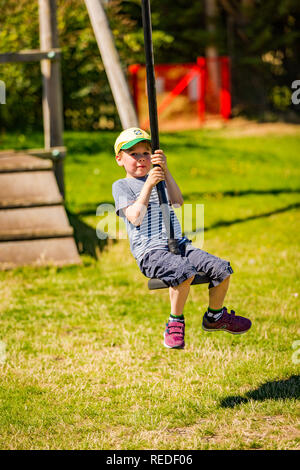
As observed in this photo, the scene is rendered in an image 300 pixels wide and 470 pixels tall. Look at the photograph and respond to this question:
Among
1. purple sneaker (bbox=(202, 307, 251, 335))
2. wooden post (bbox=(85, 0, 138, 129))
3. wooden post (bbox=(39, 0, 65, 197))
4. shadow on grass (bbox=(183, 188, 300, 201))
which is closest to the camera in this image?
purple sneaker (bbox=(202, 307, 251, 335))

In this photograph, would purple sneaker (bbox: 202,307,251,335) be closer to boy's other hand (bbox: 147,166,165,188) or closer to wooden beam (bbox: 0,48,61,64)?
boy's other hand (bbox: 147,166,165,188)

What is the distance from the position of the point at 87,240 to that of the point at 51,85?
2009 mm

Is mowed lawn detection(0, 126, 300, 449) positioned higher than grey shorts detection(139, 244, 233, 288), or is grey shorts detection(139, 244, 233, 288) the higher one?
grey shorts detection(139, 244, 233, 288)

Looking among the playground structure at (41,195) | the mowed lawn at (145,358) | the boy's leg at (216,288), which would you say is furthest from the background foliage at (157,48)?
the boy's leg at (216,288)

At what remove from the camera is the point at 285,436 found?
13.1 feet

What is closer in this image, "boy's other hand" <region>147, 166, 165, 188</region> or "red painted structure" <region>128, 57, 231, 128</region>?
"boy's other hand" <region>147, 166, 165, 188</region>

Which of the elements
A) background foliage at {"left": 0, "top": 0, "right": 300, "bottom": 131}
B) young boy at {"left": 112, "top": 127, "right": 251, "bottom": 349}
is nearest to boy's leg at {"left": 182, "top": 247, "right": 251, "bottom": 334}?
young boy at {"left": 112, "top": 127, "right": 251, "bottom": 349}

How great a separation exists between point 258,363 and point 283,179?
8968 mm

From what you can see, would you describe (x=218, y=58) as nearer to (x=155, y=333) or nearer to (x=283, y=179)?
(x=283, y=179)

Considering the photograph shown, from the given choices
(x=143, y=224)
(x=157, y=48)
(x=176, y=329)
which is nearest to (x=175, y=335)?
(x=176, y=329)

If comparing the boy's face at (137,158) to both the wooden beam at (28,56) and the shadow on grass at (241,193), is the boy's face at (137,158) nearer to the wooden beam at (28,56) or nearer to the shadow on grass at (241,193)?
the wooden beam at (28,56)

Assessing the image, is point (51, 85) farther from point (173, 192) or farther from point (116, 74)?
point (173, 192)

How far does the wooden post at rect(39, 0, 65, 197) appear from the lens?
9117 mm

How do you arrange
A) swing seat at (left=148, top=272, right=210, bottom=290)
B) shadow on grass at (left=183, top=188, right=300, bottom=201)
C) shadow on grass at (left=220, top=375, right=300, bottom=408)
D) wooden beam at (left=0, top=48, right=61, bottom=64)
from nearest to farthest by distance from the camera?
swing seat at (left=148, top=272, right=210, bottom=290)
shadow on grass at (left=220, top=375, right=300, bottom=408)
wooden beam at (left=0, top=48, right=61, bottom=64)
shadow on grass at (left=183, top=188, right=300, bottom=201)
